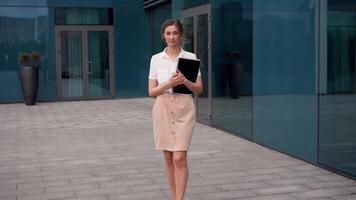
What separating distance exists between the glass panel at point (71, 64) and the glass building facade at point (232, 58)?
0.10ft

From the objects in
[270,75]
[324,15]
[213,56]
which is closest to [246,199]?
[324,15]

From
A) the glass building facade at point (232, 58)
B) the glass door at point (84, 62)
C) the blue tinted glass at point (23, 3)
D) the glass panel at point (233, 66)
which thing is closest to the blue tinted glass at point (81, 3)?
the glass building facade at point (232, 58)

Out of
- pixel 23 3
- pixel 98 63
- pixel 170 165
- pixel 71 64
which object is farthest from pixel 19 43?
pixel 170 165

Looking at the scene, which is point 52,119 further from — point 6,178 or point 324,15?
point 324,15

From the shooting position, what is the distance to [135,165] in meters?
6.60

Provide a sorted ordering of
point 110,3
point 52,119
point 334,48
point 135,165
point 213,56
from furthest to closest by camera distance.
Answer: point 110,3, point 52,119, point 213,56, point 135,165, point 334,48

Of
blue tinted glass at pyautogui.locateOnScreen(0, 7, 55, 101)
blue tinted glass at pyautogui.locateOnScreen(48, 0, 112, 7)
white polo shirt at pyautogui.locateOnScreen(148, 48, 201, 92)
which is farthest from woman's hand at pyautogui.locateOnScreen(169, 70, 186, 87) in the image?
blue tinted glass at pyautogui.locateOnScreen(48, 0, 112, 7)

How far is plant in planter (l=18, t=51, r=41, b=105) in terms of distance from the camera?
1480cm

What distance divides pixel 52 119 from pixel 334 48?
734 centimetres

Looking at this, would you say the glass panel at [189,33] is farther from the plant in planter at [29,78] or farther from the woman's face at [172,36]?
the woman's face at [172,36]

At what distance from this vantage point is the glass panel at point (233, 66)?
27.7 ft

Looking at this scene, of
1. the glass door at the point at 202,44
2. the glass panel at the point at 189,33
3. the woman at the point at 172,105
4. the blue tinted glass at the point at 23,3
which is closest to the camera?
the woman at the point at 172,105

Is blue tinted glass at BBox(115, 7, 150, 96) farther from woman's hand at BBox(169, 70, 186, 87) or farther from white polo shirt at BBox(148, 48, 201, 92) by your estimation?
woman's hand at BBox(169, 70, 186, 87)

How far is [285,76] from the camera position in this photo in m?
7.17
